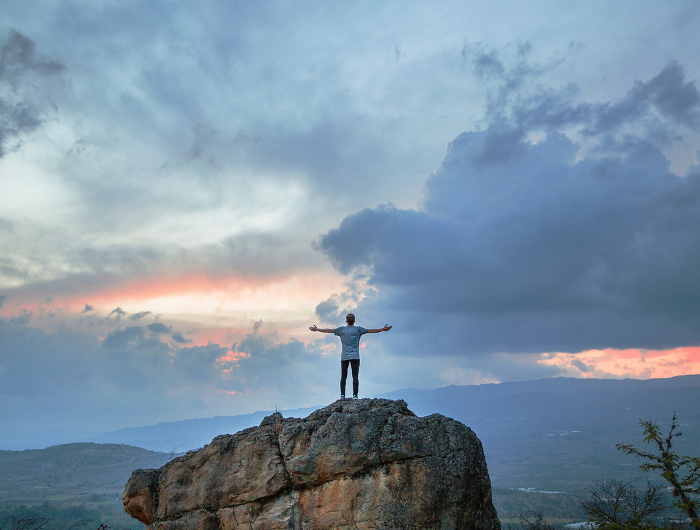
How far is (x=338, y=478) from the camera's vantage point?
51.5 ft

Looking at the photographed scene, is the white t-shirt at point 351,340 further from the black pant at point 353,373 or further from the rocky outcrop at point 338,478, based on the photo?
the rocky outcrop at point 338,478

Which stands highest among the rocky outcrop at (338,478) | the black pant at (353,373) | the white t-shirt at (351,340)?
the white t-shirt at (351,340)

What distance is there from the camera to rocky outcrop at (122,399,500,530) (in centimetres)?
1502

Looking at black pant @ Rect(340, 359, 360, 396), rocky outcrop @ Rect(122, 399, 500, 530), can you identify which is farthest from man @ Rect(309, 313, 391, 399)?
rocky outcrop @ Rect(122, 399, 500, 530)

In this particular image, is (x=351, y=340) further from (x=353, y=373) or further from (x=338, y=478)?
(x=338, y=478)

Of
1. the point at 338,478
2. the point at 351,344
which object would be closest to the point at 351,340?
the point at 351,344

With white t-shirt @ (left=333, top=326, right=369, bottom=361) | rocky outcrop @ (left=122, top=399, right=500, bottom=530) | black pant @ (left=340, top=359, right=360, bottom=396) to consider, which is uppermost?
white t-shirt @ (left=333, top=326, right=369, bottom=361)

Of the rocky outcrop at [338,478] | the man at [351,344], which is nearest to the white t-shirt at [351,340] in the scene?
the man at [351,344]

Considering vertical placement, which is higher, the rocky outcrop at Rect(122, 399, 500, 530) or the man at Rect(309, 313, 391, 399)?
the man at Rect(309, 313, 391, 399)

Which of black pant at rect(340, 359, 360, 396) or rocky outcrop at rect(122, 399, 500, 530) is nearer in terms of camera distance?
rocky outcrop at rect(122, 399, 500, 530)

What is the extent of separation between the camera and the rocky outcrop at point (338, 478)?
15016mm

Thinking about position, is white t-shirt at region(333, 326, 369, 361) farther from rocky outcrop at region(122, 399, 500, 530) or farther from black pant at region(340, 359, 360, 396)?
rocky outcrop at region(122, 399, 500, 530)

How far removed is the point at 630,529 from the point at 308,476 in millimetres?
25144

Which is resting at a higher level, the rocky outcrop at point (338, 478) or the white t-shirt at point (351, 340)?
the white t-shirt at point (351, 340)
